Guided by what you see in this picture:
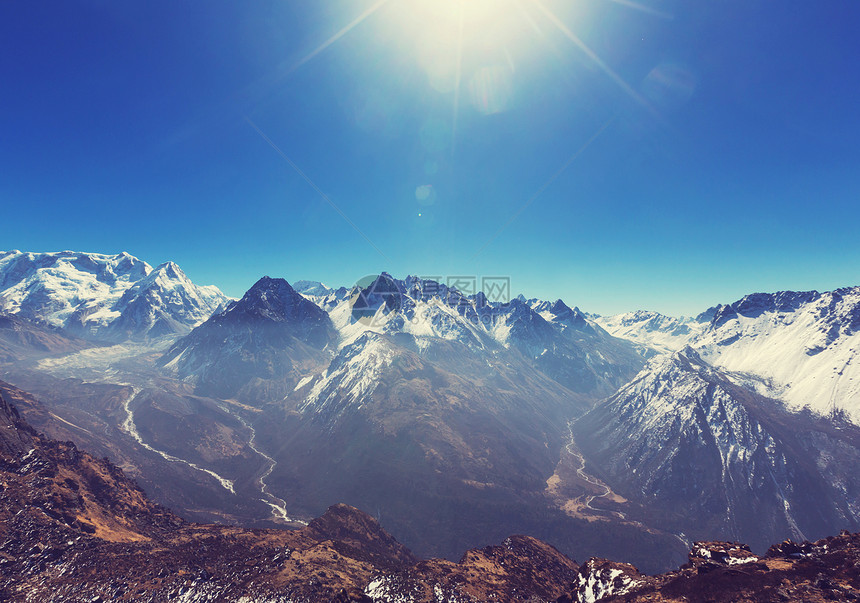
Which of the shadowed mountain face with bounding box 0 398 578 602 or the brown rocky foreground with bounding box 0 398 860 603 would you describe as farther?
the shadowed mountain face with bounding box 0 398 578 602

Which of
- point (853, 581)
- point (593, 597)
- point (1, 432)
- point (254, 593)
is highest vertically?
point (853, 581)

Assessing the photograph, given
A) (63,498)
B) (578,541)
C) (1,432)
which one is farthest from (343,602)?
(578,541)

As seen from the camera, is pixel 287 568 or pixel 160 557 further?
pixel 160 557

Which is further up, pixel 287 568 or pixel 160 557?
pixel 287 568

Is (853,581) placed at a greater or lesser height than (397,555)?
greater

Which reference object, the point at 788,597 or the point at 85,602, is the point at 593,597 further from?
the point at 85,602

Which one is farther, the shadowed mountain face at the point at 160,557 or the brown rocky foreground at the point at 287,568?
the shadowed mountain face at the point at 160,557

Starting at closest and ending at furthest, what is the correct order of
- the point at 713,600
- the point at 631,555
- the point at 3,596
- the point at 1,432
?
the point at 713,600 < the point at 3,596 < the point at 1,432 < the point at 631,555

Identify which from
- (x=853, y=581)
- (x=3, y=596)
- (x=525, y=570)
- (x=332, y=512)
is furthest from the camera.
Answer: (x=332, y=512)
